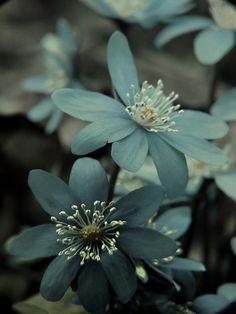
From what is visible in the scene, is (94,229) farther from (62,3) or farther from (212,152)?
(62,3)

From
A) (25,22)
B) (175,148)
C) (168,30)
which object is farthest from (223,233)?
(25,22)

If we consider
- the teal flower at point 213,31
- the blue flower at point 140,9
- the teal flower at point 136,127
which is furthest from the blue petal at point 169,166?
the blue flower at point 140,9

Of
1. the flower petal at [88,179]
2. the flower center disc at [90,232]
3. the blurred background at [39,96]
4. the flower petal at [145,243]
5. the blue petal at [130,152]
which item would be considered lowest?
the blurred background at [39,96]

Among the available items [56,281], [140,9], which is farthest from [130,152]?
[140,9]

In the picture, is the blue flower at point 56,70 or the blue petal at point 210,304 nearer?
the blue petal at point 210,304

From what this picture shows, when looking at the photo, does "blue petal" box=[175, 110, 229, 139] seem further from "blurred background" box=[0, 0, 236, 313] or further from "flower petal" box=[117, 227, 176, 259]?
"blurred background" box=[0, 0, 236, 313]

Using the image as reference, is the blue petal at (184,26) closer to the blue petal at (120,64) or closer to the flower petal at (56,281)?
the blue petal at (120,64)

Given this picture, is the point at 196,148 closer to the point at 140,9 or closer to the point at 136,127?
the point at 136,127
